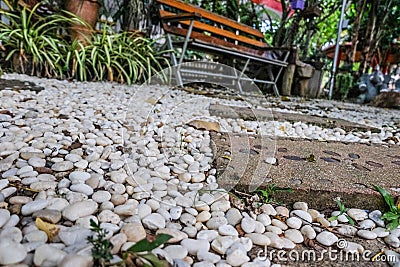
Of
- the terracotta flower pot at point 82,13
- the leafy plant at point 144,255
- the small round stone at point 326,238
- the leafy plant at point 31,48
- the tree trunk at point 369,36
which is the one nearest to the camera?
the leafy plant at point 144,255

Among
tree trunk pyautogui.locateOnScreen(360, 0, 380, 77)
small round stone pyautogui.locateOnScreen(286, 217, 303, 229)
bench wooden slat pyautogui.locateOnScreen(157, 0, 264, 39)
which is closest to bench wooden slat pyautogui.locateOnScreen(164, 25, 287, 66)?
bench wooden slat pyautogui.locateOnScreen(157, 0, 264, 39)

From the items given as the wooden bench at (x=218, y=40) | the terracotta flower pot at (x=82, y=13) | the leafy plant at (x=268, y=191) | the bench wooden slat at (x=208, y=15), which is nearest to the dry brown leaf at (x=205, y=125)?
the leafy plant at (x=268, y=191)

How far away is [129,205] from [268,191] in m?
0.34

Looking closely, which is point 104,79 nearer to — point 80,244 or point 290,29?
point 80,244

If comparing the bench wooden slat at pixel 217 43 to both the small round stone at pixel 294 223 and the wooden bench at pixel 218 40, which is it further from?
the small round stone at pixel 294 223

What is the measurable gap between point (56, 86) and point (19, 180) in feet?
5.36

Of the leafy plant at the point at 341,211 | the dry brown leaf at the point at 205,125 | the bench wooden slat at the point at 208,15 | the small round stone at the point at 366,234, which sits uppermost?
the bench wooden slat at the point at 208,15

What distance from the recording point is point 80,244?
52cm

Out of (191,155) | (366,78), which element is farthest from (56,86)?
(366,78)

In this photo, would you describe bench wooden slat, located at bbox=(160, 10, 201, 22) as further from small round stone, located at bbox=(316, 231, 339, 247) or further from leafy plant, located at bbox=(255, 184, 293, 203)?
small round stone, located at bbox=(316, 231, 339, 247)

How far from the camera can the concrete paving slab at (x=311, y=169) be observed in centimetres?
79

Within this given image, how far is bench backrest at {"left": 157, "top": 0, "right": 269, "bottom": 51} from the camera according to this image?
3.34 metres

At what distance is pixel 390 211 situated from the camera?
775mm

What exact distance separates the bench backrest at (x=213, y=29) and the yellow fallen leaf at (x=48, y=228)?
285cm
